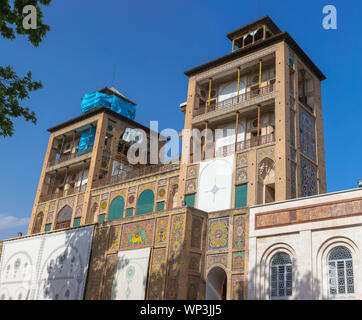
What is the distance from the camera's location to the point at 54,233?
24828mm

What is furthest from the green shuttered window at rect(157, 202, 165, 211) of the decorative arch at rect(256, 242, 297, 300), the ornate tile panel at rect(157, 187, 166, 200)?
the decorative arch at rect(256, 242, 297, 300)

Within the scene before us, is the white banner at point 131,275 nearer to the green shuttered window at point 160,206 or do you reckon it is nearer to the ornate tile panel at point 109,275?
the ornate tile panel at point 109,275

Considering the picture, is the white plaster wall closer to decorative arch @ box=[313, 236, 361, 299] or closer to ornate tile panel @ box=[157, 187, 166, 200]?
decorative arch @ box=[313, 236, 361, 299]

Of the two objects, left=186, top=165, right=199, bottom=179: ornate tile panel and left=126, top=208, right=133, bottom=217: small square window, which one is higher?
left=186, top=165, right=199, bottom=179: ornate tile panel

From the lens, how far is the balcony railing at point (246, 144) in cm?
2329

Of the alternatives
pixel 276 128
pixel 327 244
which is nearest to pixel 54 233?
pixel 276 128

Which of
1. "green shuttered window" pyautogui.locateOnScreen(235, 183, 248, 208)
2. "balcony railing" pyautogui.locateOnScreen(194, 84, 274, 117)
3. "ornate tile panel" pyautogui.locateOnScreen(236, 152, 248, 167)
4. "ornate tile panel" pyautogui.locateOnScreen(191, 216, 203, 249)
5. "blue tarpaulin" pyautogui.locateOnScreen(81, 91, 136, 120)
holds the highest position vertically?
"blue tarpaulin" pyautogui.locateOnScreen(81, 91, 136, 120)

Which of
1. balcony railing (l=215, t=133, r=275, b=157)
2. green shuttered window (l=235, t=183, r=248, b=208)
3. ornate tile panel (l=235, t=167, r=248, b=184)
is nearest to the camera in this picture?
green shuttered window (l=235, t=183, r=248, b=208)

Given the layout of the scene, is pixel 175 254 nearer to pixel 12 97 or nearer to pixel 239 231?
pixel 239 231

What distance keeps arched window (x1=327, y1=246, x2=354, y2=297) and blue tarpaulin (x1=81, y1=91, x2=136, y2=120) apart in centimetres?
2552

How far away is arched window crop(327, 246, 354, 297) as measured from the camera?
579 inches
